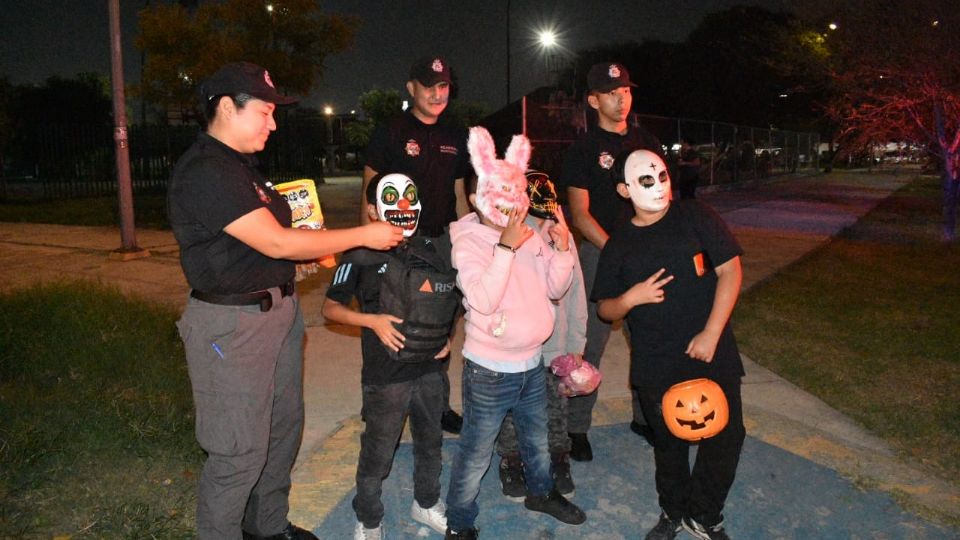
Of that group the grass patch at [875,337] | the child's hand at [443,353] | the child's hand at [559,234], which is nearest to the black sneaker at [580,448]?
the child's hand at [443,353]

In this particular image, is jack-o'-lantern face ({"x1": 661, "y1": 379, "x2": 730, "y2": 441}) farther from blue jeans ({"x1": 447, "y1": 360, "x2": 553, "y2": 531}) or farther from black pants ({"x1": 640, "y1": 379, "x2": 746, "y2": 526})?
blue jeans ({"x1": 447, "y1": 360, "x2": 553, "y2": 531})

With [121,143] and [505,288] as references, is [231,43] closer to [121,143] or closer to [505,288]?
[121,143]

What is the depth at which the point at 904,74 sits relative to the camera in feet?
43.2

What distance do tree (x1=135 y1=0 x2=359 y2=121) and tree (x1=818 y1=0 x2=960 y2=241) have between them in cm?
1301

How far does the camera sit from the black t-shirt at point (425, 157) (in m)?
4.34

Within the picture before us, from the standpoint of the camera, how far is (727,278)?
328cm

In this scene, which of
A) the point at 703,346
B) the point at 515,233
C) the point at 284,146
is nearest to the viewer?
the point at 515,233

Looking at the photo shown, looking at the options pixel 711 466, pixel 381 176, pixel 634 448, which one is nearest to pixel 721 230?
pixel 711 466

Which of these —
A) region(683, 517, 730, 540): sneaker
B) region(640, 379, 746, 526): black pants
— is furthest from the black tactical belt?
region(683, 517, 730, 540): sneaker

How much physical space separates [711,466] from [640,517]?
21.3 inches

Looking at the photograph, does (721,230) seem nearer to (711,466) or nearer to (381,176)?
(711,466)

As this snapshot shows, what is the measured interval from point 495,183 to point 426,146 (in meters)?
1.32

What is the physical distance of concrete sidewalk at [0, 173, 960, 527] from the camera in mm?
4074

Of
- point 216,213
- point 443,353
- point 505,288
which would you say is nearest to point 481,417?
point 443,353
